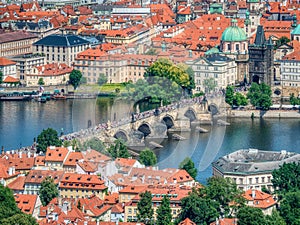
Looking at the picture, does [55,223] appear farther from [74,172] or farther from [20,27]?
[20,27]

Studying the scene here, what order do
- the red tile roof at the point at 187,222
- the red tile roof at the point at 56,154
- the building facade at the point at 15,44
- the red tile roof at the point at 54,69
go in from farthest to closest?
the building facade at the point at 15,44 < the red tile roof at the point at 54,69 < the red tile roof at the point at 56,154 < the red tile roof at the point at 187,222

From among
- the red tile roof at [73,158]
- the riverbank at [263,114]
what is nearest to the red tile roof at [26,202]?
the red tile roof at [73,158]

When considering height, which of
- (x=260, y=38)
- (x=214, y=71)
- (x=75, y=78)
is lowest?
(x=75, y=78)

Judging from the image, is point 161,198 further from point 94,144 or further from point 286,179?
point 94,144

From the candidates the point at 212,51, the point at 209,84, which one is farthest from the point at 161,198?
the point at 212,51

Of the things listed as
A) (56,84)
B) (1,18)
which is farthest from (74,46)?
(1,18)

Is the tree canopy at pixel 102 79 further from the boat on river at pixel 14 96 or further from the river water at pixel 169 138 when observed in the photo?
the boat on river at pixel 14 96
